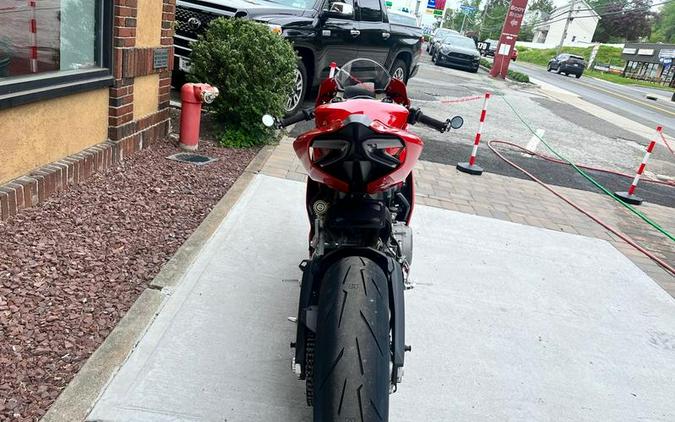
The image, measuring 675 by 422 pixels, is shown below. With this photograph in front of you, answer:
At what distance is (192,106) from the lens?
5.63 m

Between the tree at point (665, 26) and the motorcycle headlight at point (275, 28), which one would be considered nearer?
the motorcycle headlight at point (275, 28)

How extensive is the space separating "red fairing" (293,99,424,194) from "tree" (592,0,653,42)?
9107 cm

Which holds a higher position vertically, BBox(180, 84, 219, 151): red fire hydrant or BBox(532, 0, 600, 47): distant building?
BBox(532, 0, 600, 47): distant building

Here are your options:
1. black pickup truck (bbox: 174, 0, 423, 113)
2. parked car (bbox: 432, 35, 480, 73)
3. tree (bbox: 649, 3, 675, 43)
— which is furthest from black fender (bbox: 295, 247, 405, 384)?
tree (bbox: 649, 3, 675, 43)

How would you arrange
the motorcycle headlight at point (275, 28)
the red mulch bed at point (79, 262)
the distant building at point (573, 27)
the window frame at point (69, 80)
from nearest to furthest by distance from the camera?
the red mulch bed at point (79, 262) < the window frame at point (69, 80) < the motorcycle headlight at point (275, 28) < the distant building at point (573, 27)

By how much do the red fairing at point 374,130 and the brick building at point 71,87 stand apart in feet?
7.09

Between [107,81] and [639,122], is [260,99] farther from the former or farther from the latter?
[639,122]

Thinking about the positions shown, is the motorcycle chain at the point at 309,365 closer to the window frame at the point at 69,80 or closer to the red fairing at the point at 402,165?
the red fairing at the point at 402,165

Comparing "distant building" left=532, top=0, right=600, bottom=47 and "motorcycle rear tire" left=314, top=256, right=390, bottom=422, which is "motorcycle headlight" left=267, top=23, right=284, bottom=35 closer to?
"motorcycle rear tire" left=314, top=256, right=390, bottom=422

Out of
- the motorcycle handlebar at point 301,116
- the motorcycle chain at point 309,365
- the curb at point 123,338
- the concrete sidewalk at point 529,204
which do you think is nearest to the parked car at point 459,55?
the concrete sidewalk at point 529,204

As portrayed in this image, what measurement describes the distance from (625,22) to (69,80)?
316ft

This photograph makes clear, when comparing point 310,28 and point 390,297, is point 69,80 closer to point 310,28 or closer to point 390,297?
point 390,297

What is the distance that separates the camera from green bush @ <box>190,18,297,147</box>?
601 cm

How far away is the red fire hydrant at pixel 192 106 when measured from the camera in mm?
5566
